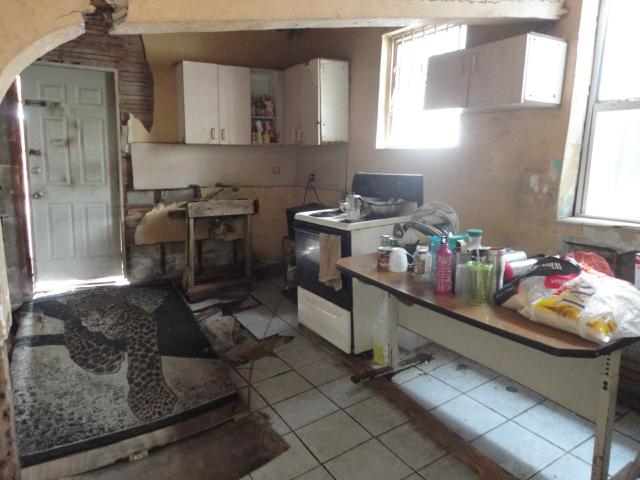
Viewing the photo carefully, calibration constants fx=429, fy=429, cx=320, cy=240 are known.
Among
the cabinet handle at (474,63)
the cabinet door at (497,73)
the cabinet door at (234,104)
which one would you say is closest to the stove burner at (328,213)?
the cabinet door at (497,73)

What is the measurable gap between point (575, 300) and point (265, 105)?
3735mm

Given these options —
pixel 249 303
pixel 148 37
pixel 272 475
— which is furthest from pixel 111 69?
pixel 272 475

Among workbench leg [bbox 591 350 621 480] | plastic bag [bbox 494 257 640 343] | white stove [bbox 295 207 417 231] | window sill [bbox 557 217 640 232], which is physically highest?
window sill [bbox 557 217 640 232]

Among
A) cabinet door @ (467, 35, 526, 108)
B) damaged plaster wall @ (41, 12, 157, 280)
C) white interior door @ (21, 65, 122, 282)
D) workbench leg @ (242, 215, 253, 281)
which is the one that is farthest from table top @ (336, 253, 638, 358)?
white interior door @ (21, 65, 122, 282)

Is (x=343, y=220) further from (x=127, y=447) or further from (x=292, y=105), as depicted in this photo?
(x=292, y=105)

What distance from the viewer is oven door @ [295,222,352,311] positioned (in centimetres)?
278

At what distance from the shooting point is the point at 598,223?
7.77 ft

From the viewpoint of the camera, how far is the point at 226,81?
13.8 ft

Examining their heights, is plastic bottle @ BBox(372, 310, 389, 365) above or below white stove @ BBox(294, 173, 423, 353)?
below

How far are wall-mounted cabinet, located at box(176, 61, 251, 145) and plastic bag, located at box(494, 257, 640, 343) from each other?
3272 mm

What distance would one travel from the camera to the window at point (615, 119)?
2.31 metres

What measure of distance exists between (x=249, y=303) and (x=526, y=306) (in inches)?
114

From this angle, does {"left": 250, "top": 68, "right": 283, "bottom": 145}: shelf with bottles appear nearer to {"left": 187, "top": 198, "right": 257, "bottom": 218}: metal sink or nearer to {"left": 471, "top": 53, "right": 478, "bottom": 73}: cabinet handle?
{"left": 187, "top": 198, "right": 257, "bottom": 218}: metal sink

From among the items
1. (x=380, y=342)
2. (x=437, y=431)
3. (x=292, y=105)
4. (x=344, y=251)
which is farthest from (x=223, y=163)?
(x=437, y=431)
